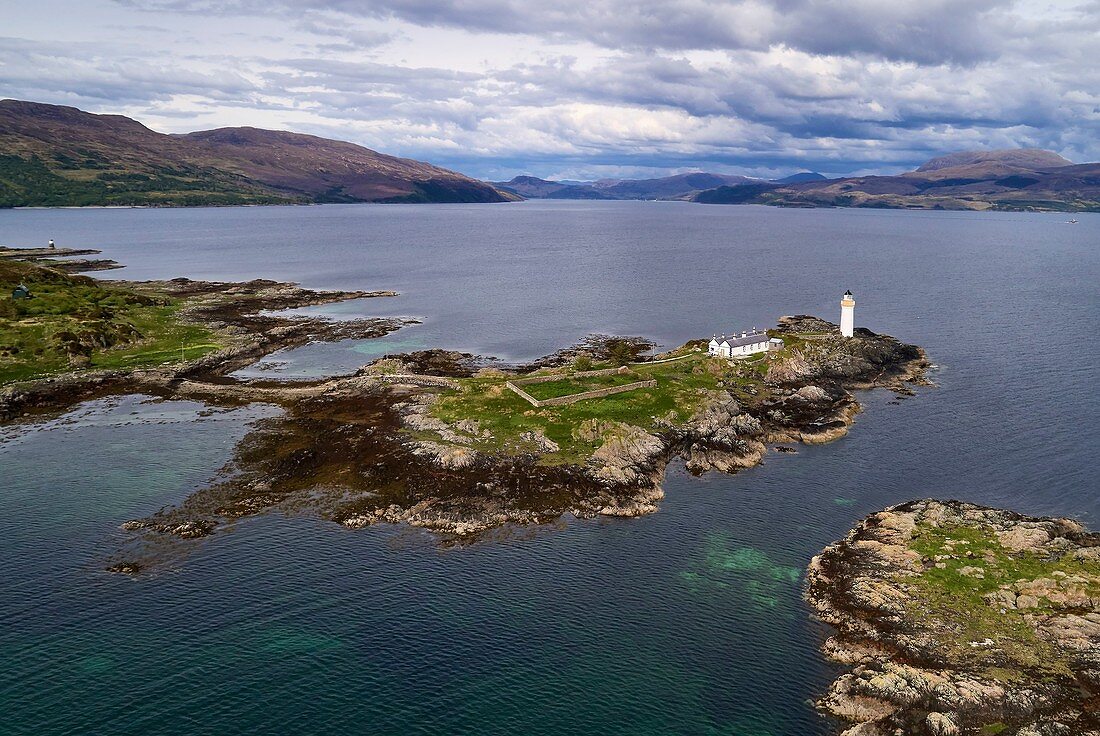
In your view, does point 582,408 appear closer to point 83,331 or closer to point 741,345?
point 741,345

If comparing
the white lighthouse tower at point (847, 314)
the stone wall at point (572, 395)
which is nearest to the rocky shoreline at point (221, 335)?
the stone wall at point (572, 395)

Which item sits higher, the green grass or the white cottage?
the white cottage

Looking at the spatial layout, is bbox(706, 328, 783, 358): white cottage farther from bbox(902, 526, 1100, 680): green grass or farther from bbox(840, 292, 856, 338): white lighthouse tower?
bbox(902, 526, 1100, 680): green grass

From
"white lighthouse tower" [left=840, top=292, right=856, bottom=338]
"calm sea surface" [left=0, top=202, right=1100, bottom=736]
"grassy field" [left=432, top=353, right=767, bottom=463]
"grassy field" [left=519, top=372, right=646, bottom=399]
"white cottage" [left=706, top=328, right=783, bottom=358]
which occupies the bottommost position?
"calm sea surface" [left=0, top=202, right=1100, bottom=736]

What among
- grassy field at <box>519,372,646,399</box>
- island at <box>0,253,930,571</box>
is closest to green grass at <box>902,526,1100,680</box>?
island at <box>0,253,930,571</box>

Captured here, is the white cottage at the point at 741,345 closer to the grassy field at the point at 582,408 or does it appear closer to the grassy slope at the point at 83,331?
the grassy field at the point at 582,408

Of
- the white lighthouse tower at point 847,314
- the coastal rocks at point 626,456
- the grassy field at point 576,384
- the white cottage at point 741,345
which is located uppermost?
the white lighthouse tower at point 847,314
